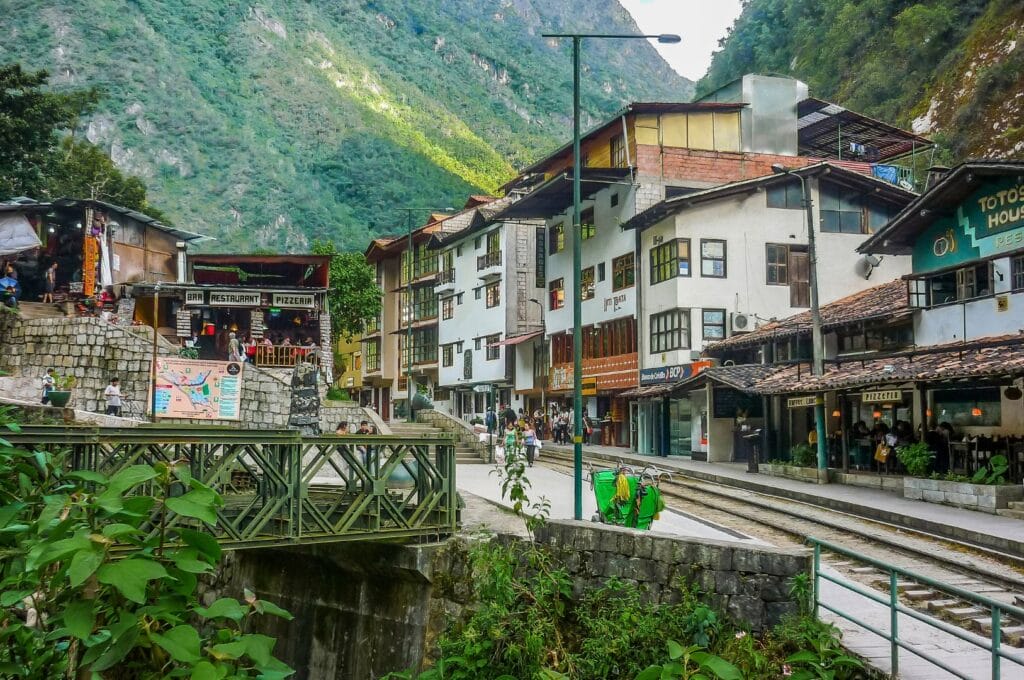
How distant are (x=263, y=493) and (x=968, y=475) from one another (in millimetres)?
16658

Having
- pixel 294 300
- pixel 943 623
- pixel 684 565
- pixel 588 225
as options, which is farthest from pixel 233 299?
pixel 943 623

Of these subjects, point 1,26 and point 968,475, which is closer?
point 968,475

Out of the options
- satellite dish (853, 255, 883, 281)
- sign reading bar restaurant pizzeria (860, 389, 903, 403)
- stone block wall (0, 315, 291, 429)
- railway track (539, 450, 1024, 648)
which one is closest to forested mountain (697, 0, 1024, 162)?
satellite dish (853, 255, 883, 281)

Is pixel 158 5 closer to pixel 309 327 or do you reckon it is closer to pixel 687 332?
pixel 309 327

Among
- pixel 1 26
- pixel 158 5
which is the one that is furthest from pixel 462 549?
pixel 158 5

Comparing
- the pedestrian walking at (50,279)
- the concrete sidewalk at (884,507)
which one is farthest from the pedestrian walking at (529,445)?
the pedestrian walking at (50,279)

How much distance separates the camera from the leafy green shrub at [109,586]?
133 inches

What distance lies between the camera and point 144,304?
137 feet

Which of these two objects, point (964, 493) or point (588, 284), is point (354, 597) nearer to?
point (964, 493)

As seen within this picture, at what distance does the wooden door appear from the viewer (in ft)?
126

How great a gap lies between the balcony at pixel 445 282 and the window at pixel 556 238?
13.1m

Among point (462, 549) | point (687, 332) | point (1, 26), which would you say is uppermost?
point (1, 26)

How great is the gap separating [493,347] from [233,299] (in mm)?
19476

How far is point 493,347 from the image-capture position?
56.9 metres
